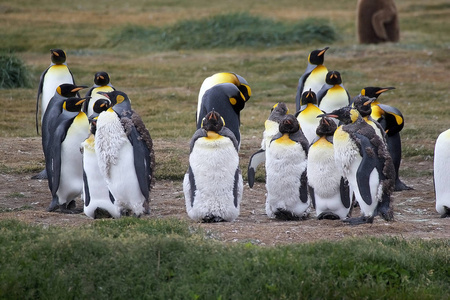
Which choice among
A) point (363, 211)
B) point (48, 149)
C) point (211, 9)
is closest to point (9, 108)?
point (48, 149)

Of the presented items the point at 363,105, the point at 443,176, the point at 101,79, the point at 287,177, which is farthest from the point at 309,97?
the point at 101,79

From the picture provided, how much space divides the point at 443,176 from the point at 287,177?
5.78 feet

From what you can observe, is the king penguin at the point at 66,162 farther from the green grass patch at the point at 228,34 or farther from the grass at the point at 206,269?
the green grass patch at the point at 228,34

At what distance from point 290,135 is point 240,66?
1182cm

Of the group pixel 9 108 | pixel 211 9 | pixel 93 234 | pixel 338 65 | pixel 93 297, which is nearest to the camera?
pixel 93 297

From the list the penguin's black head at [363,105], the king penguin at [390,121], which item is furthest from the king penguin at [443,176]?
the king penguin at [390,121]

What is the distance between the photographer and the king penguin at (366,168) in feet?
22.8

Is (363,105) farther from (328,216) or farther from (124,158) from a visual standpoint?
(124,158)

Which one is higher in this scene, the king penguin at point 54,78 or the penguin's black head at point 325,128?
the king penguin at point 54,78

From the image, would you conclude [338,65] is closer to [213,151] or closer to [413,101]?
[413,101]

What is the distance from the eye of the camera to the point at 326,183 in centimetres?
734

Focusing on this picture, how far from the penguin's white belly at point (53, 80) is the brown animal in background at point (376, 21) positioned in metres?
13.3

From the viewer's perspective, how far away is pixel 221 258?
5.45 m

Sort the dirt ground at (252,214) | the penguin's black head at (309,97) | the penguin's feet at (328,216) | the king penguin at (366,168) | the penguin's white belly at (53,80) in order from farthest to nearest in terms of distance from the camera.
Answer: the penguin's white belly at (53,80) < the penguin's black head at (309,97) < the penguin's feet at (328,216) < the king penguin at (366,168) < the dirt ground at (252,214)
